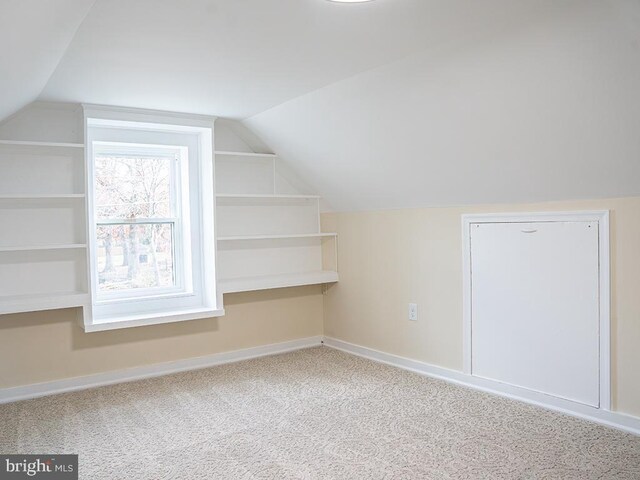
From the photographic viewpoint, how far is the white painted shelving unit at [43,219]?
3.52 m

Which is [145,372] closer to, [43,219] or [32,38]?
[43,219]

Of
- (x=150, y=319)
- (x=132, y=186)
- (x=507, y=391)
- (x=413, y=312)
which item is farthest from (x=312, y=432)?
(x=132, y=186)

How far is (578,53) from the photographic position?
2.27 meters

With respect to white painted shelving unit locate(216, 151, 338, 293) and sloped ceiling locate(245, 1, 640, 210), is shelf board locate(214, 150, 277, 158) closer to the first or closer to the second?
white painted shelving unit locate(216, 151, 338, 293)

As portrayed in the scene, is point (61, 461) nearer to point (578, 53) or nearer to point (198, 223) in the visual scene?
point (198, 223)

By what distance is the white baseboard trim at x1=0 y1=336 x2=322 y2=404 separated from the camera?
3605 millimetres

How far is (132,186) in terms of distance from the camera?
4.12 metres

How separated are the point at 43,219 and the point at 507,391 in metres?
3.21

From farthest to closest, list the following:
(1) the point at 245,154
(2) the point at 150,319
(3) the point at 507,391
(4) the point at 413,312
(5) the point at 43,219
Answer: (1) the point at 245,154
(4) the point at 413,312
(2) the point at 150,319
(5) the point at 43,219
(3) the point at 507,391

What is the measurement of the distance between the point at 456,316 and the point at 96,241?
260cm

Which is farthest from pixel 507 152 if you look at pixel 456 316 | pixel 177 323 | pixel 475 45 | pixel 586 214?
pixel 177 323

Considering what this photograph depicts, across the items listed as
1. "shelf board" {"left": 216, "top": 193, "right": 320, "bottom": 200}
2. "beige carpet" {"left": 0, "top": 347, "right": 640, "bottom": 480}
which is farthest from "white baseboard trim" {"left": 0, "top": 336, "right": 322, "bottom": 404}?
"shelf board" {"left": 216, "top": 193, "right": 320, "bottom": 200}

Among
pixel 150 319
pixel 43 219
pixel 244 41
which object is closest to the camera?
pixel 244 41

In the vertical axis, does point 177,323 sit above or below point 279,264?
below
